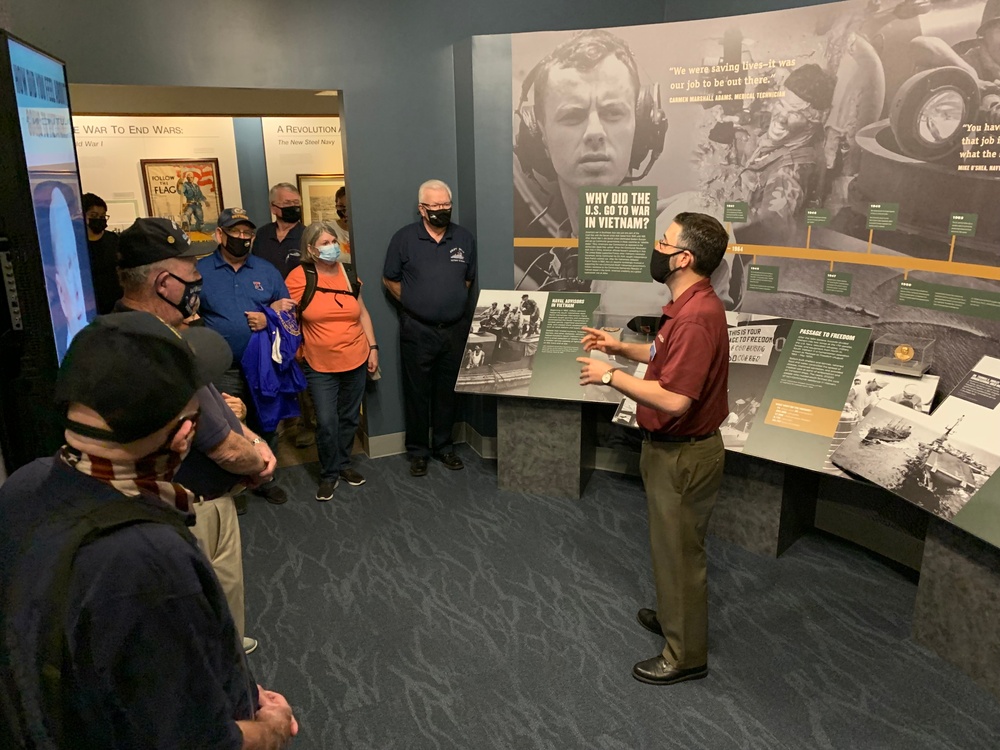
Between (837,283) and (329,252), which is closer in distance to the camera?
(837,283)

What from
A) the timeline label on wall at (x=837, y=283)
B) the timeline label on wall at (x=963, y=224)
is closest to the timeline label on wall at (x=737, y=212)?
the timeline label on wall at (x=837, y=283)

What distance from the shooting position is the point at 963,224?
3.05 meters

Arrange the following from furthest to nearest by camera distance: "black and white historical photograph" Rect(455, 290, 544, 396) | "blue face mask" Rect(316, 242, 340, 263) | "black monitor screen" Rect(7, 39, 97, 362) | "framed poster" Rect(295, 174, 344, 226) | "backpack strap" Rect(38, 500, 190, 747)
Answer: "framed poster" Rect(295, 174, 344, 226) → "black and white historical photograph" Rect(455, 290, 544, 396) → "blue face mask" Rect(316, 242, 340, 263) → "black monitor screen" Rect(7, 39, 97, 362) → "backpack strap" Rect(38, 500, 190, 747)

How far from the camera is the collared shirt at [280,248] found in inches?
187

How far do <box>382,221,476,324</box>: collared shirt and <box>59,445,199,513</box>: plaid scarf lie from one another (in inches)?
132

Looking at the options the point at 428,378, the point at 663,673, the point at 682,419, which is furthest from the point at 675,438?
the point at 428,378

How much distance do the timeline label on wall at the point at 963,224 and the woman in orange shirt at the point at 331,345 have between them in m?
3.09

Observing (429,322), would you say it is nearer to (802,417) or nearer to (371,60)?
(371,60)

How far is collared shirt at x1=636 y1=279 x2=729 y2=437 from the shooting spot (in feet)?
7.73

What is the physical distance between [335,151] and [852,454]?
5485 mm

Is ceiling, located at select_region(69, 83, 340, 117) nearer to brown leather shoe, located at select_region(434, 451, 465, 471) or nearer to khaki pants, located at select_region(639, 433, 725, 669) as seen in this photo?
brown leather shoe, located at select_region(434, 451, 465, 471)

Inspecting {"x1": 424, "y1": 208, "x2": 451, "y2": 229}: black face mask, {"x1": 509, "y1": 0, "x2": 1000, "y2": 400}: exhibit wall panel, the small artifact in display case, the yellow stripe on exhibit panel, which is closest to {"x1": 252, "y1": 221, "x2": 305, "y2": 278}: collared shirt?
{"x1": 424, "y1": 208, "x2": 451, "y2": 229}: black face mask

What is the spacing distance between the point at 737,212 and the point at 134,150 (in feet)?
17.0

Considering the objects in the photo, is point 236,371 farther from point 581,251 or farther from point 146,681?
point 146,681
